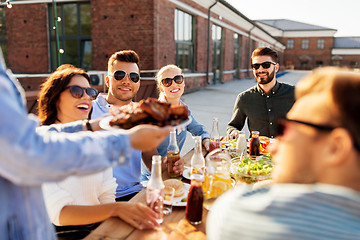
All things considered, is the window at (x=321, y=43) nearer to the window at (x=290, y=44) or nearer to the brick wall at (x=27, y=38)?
the window at (x=290, y=44)

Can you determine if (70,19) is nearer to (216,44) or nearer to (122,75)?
(216,44)

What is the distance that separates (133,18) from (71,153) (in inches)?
420

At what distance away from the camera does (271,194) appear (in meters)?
0.83

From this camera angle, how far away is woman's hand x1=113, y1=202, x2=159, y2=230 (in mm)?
1447

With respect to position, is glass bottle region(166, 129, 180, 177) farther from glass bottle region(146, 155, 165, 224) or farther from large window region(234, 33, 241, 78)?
large window region(234, 33, 241, 78)

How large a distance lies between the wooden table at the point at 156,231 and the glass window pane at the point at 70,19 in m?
11.9

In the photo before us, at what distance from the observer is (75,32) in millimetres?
11852

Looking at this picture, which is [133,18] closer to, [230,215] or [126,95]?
[126,95]

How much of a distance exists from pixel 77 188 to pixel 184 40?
13.3 metres

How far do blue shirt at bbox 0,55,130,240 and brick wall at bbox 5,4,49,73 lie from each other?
12.9 m

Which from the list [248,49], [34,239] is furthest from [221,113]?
[248,49]

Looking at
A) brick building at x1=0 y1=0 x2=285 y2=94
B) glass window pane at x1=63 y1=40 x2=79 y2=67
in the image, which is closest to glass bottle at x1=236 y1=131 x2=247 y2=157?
brick building at x1=0 y1=0 x2=285 y2=94

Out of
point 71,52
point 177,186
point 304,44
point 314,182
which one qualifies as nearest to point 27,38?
point 71,52

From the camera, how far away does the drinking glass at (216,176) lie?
161 centimetres
